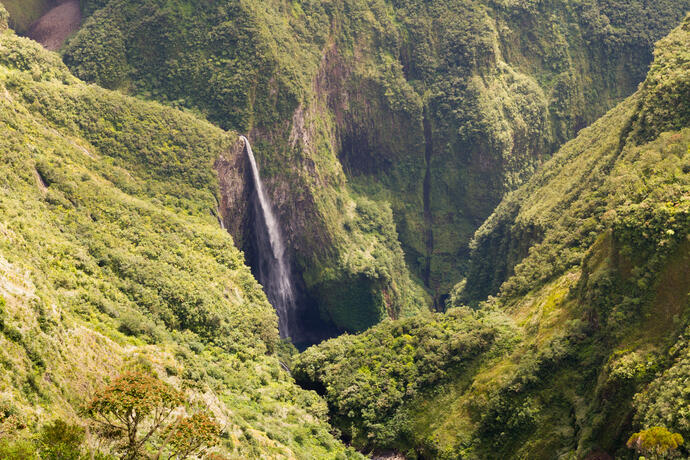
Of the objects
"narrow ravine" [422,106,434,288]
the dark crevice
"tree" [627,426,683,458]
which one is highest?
"narrow ravine" [422,106,434,288]

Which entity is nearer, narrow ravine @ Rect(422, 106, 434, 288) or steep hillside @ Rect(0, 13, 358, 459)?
steep hillside @ Rect(0, 13, 358, 459)

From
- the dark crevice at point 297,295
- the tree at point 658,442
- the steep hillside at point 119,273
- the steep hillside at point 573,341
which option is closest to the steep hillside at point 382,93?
the dark crevice at point 297,295

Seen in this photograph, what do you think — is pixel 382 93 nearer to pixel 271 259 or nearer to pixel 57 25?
pixel 271 259

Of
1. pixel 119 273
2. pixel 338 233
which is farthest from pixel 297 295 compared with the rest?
pixel 119 273

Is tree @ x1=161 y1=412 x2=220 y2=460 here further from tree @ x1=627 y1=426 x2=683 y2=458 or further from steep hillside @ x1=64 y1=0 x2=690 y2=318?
steep hillside @ x1=64 y1=0 x2=690 y2=318

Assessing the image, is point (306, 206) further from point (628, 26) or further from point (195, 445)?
point (628, 26)

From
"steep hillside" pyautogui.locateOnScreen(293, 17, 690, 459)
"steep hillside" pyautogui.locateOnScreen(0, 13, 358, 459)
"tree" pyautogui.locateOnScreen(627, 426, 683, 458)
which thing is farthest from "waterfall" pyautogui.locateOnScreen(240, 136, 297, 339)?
"tree" pyautogui.locateOnScreen(627, 426, 683, 458)
